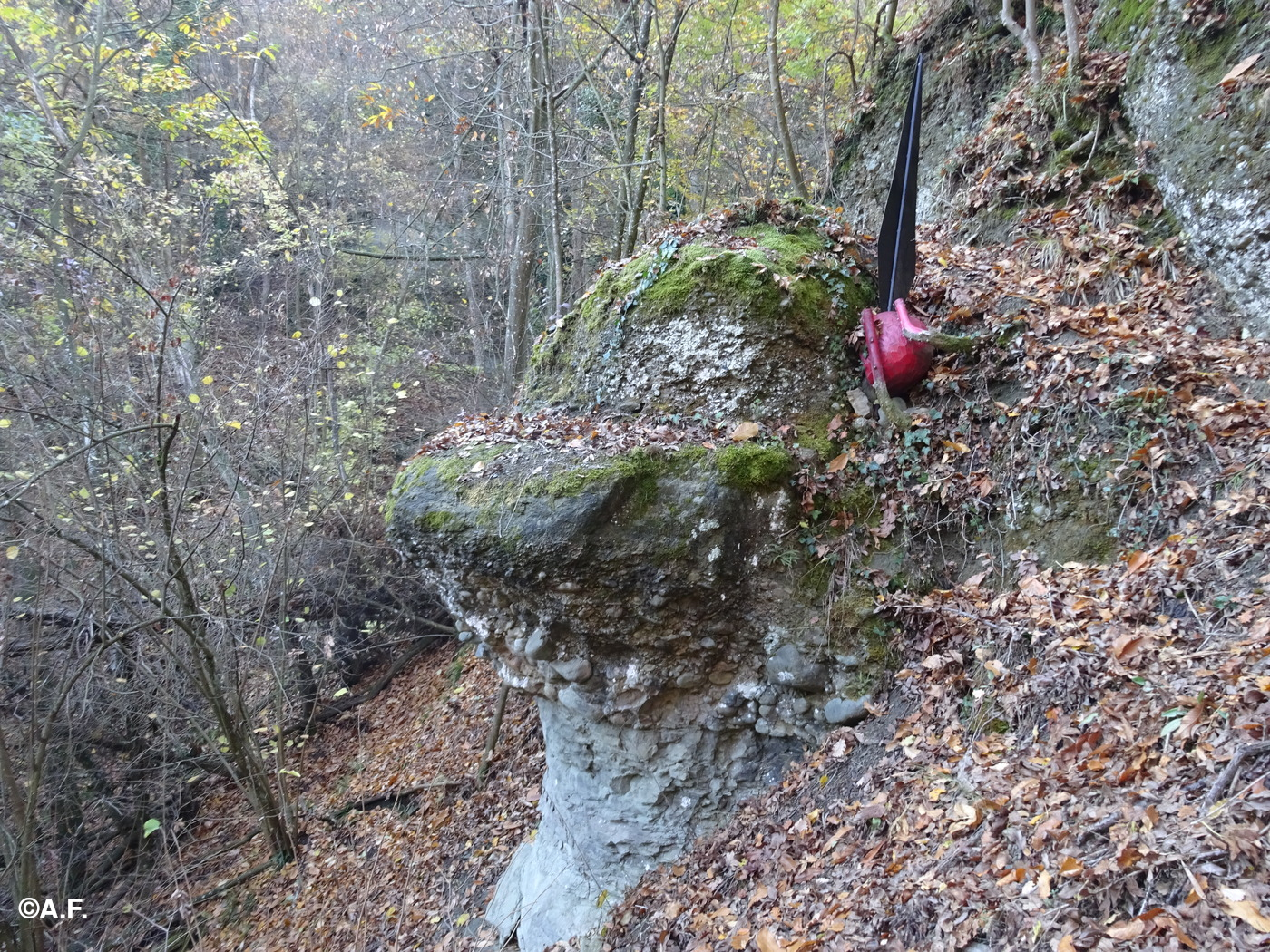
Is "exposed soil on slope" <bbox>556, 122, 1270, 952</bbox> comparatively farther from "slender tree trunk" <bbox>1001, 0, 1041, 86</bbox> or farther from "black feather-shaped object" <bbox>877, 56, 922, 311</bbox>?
"slender tree trunk" <bbox>1001, 0, 1041, 86</bbox>

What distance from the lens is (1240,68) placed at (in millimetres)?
4184

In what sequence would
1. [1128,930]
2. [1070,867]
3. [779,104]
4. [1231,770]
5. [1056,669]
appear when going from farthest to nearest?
1. [779,104]
2. [1056,669]
3. [1070,867]
4. [1231,770]
5. [1128,930]

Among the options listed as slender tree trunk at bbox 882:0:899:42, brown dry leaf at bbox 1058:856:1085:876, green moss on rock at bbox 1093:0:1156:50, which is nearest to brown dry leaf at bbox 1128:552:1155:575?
brown dry leaf at bbox 1058:856:1085:876

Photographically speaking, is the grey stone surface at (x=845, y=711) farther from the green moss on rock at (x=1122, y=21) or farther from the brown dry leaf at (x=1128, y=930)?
the green moss on rock at (x=1122, y=21)

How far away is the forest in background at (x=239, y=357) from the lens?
6375 millimetres

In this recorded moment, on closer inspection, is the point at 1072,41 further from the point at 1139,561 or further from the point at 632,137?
the point at 1139,561

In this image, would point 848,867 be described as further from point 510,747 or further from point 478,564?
point 510,747

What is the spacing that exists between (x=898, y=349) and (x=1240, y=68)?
8.96ft

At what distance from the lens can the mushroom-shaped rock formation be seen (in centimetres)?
448

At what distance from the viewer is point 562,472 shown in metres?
4.47

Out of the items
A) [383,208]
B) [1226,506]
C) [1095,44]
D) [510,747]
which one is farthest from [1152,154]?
[383,208]

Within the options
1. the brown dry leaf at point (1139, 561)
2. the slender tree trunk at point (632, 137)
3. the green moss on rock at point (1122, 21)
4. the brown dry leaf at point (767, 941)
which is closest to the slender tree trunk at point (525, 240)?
the slender tree trunk at point (632, 137)

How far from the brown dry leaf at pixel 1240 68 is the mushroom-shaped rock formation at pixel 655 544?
8.53 ft

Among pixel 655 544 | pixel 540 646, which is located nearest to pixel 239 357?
pixel 540 646
